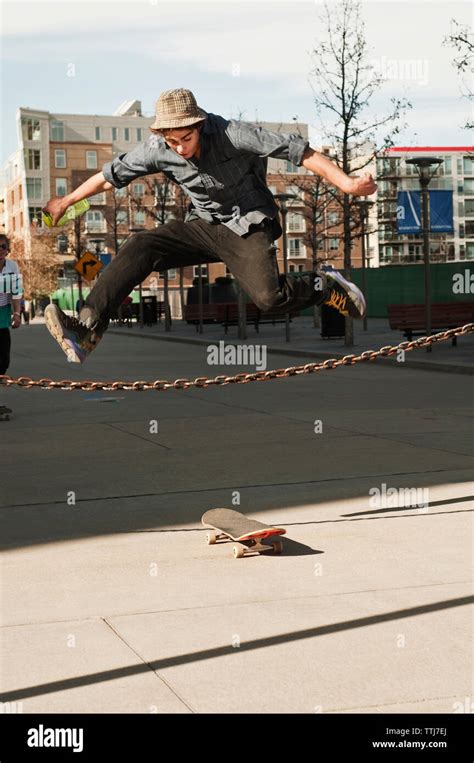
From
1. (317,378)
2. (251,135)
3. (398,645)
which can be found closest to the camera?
(398,645)

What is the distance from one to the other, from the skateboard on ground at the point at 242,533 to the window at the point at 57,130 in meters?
127

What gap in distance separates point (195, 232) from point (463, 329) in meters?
1.96

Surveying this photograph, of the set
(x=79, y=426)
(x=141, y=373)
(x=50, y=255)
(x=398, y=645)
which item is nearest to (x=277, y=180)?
(x=50, y=255)

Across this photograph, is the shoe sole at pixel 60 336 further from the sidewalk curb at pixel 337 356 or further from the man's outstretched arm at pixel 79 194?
the sidewalk curb at pixel 337 356

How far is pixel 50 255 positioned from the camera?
344 feet

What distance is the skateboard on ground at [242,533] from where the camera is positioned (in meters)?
6.52

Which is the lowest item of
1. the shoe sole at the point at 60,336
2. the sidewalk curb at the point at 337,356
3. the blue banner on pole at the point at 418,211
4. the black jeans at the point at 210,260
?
the sidewalk curb at the point at 337,356

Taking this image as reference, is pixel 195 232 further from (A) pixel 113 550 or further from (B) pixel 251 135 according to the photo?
(A) pixel 113 550

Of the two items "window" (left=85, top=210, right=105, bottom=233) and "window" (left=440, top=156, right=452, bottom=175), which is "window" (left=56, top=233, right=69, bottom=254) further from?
"window" (left=440, top=156, right=452, bottom=175)

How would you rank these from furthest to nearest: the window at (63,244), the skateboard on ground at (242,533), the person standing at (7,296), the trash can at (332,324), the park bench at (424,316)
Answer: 1. the window at (63,244)
2. the trash can at (332,324)
3. the park bench at (424,316)
4. the person standing at (7,296)
5. the skateboard on ground at (242,533)

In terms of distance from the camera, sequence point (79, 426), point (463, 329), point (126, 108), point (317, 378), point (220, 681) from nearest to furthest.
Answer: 1. point (220, 681)
2. point (463, 329)
3. point (79, 426)
4. point (317, 378)
5. point (126, 108)

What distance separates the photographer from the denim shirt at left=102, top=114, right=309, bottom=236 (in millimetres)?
6340

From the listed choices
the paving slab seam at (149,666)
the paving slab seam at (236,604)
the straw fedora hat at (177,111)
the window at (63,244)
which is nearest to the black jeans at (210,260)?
the straw fedora hat at (177,111)
